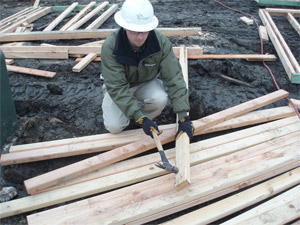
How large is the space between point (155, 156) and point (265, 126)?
146 centimetres

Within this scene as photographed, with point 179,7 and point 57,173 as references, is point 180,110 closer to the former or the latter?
point 57,173

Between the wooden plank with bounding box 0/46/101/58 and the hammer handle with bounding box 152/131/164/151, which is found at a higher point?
the hammer handle with bounding box 152/131/164/151

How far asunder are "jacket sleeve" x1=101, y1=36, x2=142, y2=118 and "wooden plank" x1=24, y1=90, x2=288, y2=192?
37 cm

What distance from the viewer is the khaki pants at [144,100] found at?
321 cm

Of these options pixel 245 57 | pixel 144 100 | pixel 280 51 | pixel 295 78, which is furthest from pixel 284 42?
pixel 144 100

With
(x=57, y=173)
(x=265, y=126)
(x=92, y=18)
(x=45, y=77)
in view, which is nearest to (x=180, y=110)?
(x=265, y=126)

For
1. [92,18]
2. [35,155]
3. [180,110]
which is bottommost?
[92,18]

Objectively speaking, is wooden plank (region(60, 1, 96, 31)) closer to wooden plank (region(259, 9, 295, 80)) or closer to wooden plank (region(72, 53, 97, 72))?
wooden plank (region(72, 53, 97, 72))

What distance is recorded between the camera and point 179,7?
295 inches

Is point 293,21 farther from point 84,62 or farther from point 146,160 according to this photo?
point 146,160

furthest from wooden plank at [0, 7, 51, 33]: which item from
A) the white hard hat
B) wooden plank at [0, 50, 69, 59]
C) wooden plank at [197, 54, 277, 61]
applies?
the white hard hat

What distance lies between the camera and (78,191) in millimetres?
2506

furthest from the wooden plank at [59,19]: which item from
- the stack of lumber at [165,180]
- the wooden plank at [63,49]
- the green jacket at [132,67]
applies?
the stack of lumber at [165,180]

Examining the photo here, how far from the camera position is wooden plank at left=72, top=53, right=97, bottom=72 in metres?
4.47
